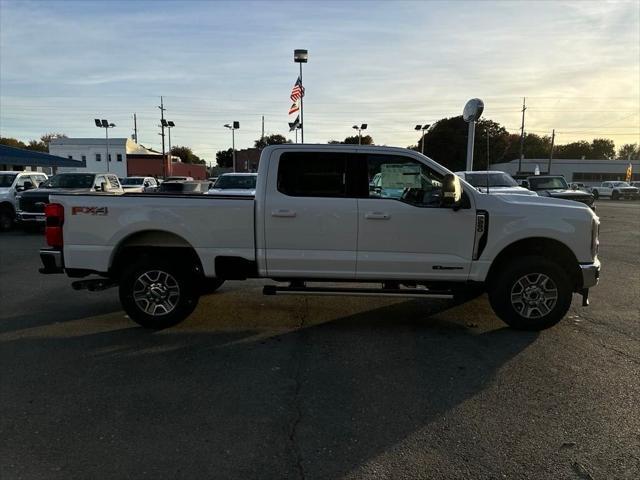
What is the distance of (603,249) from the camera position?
12.2m

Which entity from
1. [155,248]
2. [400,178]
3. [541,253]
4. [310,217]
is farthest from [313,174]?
[541,253]

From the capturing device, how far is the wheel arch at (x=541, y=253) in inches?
220

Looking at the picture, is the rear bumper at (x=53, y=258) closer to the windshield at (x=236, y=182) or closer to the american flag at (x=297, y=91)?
the windshield at (x=236, y=182)

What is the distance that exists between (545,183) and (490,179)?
6.09m

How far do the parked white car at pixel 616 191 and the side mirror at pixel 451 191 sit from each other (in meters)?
43.1

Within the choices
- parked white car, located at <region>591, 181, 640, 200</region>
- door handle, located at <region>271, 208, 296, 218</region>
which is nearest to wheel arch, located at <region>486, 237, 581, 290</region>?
door handle, located at <region>271, 208, 296, 218</region>

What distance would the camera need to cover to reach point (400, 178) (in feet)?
18.4

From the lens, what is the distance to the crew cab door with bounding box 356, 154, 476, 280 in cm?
546

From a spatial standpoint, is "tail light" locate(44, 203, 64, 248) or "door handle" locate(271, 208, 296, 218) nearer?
"door handle" locate(271, 208, 296, 218)

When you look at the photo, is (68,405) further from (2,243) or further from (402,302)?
(2,243)

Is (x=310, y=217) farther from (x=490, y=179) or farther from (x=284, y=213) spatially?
(x=490, y=179)

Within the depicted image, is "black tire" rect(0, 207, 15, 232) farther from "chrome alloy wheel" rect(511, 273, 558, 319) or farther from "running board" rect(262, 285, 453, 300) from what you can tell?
"chrome alloy wheel" rect(511, 273, 558, 319)

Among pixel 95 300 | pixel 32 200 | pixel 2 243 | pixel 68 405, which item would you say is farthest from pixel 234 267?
pixel 32 200

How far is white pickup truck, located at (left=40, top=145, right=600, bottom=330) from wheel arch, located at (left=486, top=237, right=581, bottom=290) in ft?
0.04
